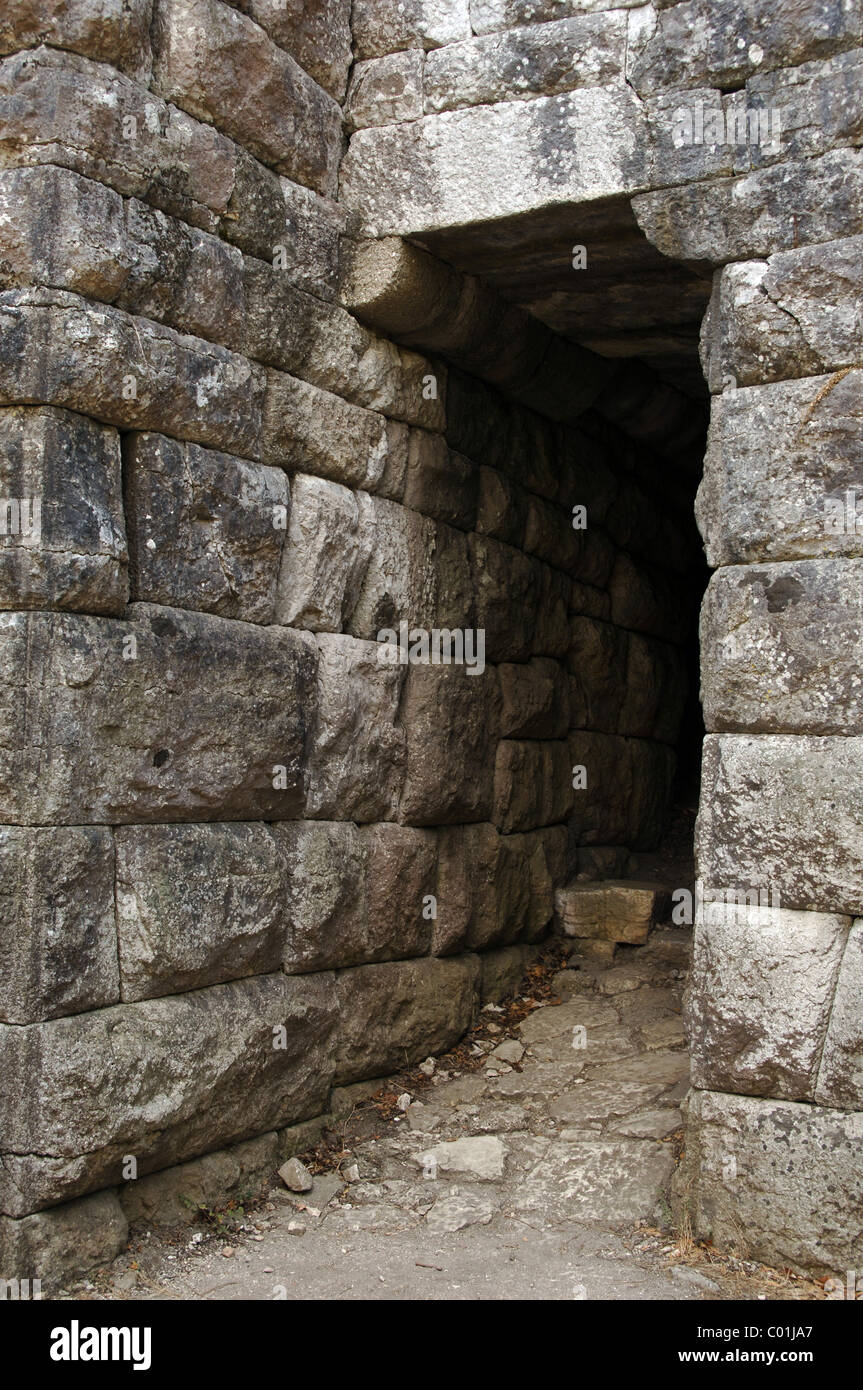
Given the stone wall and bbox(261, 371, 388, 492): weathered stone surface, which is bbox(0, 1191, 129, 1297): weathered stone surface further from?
bbox(261, 371, 388, 492): weathered stone surface

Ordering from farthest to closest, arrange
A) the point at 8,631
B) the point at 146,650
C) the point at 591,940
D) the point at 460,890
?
1. the point at 591,940
2. the point at 460,890
3. the point at 146,650
4. the point at 8,631

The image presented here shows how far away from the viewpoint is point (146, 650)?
370cm

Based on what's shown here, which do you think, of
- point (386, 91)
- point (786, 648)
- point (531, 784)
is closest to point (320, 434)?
point (386, 91)

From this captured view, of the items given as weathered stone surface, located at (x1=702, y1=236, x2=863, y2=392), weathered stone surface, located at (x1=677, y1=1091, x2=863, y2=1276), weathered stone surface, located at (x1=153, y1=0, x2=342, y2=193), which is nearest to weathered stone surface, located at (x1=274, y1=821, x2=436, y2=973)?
weathered stone surface, located at (x1=677, y1=1091, x2=863, y2=1276)

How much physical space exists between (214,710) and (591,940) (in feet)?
9.26

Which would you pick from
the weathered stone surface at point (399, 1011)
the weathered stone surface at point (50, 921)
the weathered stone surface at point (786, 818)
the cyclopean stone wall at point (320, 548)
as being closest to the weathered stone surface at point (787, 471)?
the cyclopean stone wall at point (320, 548)

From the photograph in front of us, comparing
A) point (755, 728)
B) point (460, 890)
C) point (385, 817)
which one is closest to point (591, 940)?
point (460, 890)

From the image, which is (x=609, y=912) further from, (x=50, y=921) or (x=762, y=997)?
(x=50, y=921)

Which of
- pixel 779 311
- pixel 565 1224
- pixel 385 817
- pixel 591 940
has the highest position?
pixel 779 311

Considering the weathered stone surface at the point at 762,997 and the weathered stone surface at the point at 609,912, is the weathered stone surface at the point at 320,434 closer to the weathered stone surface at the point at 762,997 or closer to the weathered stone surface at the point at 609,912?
the weathered stone surface at the point at 762,997

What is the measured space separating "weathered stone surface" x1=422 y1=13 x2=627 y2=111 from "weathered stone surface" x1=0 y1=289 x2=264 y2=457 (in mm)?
1284

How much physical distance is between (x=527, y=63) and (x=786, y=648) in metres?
2.16

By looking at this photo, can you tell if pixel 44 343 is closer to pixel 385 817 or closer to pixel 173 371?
pixel 173 371

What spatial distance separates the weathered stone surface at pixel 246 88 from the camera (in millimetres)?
3924
